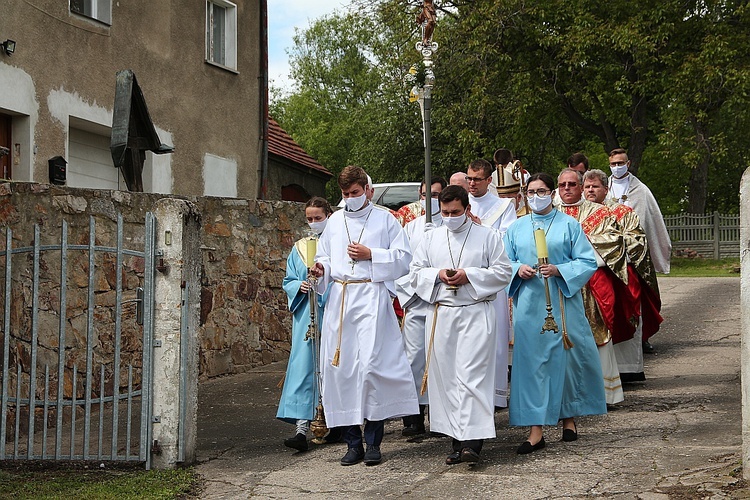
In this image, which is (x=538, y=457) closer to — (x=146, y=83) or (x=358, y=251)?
(x=358, y=251)

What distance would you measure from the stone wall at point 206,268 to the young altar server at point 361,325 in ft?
8.66

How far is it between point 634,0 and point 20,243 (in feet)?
69.4

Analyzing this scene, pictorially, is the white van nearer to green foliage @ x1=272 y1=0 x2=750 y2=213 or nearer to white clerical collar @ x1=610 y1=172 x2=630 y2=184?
green foliage @ x1=272 y1=0 x2=750 y2=213

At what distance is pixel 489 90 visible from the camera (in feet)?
96.8

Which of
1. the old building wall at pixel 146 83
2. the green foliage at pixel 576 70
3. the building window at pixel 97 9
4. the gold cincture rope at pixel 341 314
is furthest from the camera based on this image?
the green foliage at pixel 576 70

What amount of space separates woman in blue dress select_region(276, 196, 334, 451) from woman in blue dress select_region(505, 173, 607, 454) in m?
1.48

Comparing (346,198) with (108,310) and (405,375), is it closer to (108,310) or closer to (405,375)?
(405,375)

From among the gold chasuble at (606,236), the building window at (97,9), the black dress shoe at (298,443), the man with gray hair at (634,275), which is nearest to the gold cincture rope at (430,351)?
the black dress shoe at (298,443)

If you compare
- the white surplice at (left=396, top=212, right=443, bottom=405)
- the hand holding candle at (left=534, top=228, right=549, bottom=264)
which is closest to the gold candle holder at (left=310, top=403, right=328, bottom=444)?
the white surplice at (left=396, top=212, right=443, bottom=405)

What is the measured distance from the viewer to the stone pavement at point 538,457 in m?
6.50

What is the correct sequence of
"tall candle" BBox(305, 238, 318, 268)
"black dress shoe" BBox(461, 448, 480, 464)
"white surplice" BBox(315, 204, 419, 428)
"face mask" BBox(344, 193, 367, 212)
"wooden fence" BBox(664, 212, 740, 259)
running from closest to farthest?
"black dress shoe" BBox(461, 448, 480, 464), "white surplice" BBox(315, 204, 419, 428), "face mask" BBox(344, 193, 367, 212), "tall candle" BBox(305, 238, 318, 268), "wooden fence" BBox(664, 212, 740, 259)

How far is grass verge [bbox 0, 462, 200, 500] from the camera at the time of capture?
22.1 feet

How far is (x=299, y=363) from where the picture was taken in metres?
8.36

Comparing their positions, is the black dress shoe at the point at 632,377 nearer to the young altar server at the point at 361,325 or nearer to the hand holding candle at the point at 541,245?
the hand holding candle at the point at 541,245
